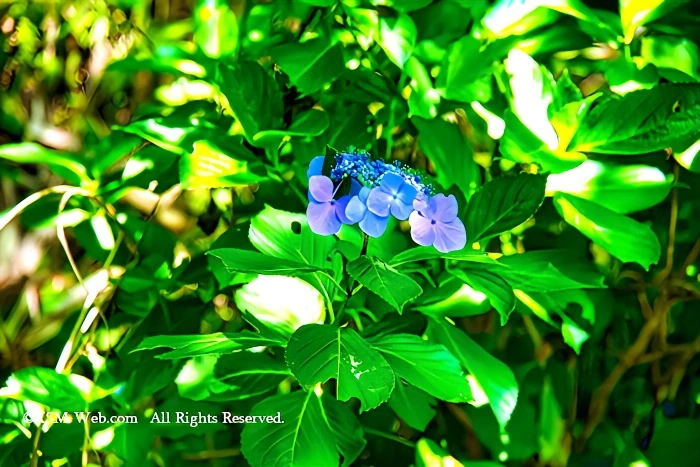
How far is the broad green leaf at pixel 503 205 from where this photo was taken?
60 centimetres

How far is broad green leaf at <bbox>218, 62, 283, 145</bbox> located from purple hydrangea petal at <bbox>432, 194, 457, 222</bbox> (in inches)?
8.9

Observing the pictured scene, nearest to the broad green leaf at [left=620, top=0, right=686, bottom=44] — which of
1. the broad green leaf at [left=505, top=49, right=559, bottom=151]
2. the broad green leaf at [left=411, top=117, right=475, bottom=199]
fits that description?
the broad green leaf at [left=505, top=49, right=559, bottom=151]

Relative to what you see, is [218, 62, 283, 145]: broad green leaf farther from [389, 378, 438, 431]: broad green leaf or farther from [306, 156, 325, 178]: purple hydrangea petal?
[389, 378, 438, 431]: broad green leaf

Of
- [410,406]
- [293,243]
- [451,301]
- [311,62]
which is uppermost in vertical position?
[311,62]

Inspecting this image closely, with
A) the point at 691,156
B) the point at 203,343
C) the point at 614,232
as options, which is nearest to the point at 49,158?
the point at 203,343

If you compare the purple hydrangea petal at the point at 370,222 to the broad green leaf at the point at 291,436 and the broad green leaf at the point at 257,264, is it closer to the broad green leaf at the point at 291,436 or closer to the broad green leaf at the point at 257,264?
the broad green leaf at the point at 257,264

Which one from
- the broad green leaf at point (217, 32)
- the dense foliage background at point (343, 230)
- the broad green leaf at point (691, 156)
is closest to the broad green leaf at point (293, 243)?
the dense foliage background at point (343, 230)

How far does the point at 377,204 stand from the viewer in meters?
0.53

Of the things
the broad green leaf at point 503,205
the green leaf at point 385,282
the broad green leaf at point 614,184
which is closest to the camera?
the green leaf at point 385,282

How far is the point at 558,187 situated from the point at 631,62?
17 centimetres

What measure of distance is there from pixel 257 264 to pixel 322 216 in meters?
0.07

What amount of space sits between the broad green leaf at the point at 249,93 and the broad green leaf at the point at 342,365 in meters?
0.25

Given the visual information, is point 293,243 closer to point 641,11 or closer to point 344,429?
point 344,429

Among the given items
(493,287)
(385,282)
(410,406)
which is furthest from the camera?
(410,406)
